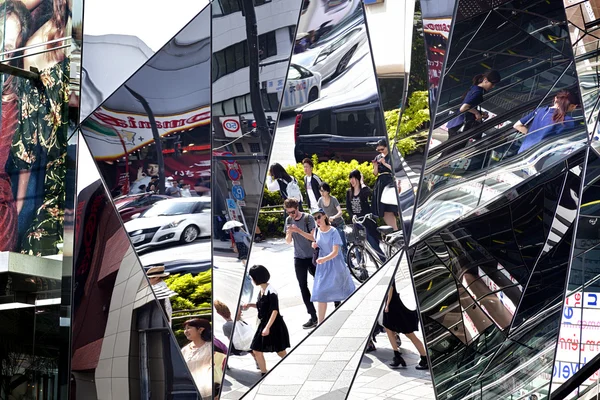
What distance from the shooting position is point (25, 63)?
7.79 metres

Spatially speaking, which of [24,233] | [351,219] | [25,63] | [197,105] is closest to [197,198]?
[197,105]

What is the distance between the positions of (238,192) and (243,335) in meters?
1.34

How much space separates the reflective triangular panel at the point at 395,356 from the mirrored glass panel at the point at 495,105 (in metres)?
0.65

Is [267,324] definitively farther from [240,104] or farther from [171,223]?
[240,104]

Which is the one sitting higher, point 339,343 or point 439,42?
point 439,42

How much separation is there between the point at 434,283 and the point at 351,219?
38.1 inches

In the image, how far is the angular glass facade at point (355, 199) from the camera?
6801 millimetres

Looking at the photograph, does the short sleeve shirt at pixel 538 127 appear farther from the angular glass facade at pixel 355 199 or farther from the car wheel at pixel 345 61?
the car wheel at pixel 345 61

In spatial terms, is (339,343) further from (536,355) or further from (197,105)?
(197,105)

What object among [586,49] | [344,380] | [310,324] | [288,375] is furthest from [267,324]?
[586,49]

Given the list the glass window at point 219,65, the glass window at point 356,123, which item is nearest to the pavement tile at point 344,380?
the glass window at point 356,123

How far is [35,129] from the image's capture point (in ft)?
25.3

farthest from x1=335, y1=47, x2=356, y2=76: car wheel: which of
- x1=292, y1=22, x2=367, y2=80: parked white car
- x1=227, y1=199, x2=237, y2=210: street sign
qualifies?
x1=227, y1=199, x2=237, y2=210: street sign

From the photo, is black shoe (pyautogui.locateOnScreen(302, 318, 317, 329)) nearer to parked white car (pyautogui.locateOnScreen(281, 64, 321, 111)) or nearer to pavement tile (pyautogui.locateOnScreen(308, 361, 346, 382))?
pavement tile (pyautogui.locateOnScreen(308, 361, 346, 382))
